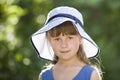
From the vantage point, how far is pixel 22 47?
25.3 feet

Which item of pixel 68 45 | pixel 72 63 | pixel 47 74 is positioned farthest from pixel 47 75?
pixel 68 45

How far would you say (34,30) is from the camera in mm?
7793

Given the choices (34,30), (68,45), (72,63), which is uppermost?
(68,45)

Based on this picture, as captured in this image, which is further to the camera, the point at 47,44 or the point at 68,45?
the point at 47,44

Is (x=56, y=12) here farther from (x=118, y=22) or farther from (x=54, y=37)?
(x=118, y=22)

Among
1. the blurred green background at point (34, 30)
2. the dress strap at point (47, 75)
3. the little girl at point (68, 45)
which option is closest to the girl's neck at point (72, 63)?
the little girl at point (68, 45)

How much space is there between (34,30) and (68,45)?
3.62 meters

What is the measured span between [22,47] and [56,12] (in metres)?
3.50

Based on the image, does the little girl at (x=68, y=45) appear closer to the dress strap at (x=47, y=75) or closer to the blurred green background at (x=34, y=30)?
the dress strap at (x=47, y=75)

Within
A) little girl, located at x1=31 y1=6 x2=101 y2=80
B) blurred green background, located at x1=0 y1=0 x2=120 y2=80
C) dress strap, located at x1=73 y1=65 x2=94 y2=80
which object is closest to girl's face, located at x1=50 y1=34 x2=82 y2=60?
little girl, located at x1=31 y1=6 x2=101 y2=80

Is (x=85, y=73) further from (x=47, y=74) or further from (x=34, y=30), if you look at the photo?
(x=34, y=30)

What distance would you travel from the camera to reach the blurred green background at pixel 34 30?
7641 millimetres

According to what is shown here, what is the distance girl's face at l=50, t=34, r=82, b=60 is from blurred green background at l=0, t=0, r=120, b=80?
3224 mm

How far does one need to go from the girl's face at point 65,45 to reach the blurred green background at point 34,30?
10.6ft
